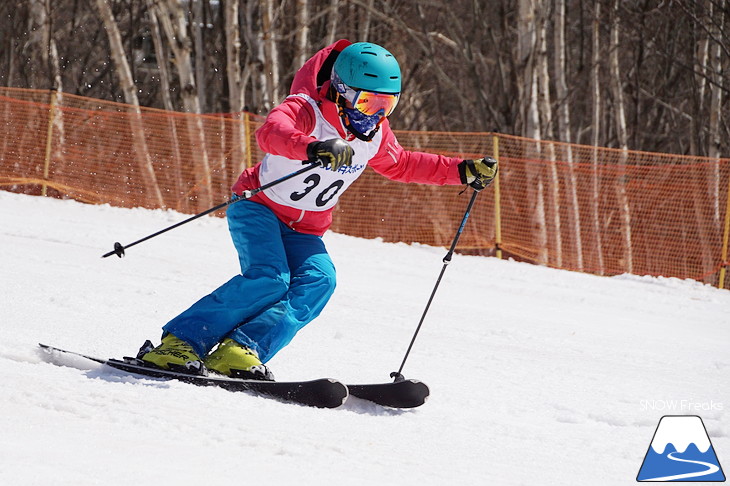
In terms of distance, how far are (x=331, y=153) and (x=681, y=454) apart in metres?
1.74

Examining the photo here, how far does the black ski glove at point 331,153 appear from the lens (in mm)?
3494

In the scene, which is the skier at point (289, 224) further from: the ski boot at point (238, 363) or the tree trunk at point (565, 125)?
the tree trunk at point (565, 125)

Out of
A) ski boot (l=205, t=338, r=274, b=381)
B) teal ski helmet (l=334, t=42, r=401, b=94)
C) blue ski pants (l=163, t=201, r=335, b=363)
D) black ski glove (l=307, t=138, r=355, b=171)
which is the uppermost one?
teal ski helmet (l=334, t=42, r=401, b=94)

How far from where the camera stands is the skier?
3809 millimetres

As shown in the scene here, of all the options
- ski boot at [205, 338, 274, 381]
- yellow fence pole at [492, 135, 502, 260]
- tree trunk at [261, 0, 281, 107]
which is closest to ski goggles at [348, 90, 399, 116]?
ski boot at [205, 338, 274, 381]

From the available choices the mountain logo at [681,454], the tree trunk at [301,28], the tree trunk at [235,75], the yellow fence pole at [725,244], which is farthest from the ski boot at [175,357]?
the tree trunk at [301,28]

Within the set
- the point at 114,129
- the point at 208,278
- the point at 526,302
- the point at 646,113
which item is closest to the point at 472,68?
the point at 114,129

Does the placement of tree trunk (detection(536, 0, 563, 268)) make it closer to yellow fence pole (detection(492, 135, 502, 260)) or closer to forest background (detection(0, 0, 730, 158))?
forest background (detection(0, 0, 730, 158))

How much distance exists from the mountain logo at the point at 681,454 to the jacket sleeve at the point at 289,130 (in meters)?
1.73

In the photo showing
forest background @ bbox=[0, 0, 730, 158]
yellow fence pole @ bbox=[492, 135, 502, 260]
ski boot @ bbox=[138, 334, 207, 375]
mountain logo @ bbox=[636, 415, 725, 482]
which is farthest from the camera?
forest background @ bbox=[0, 0, 730, 158]

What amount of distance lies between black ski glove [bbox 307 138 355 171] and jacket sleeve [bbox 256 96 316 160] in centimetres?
7

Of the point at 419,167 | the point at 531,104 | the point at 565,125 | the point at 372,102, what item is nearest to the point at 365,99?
the point at 372,102

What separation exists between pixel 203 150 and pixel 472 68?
4966 mm

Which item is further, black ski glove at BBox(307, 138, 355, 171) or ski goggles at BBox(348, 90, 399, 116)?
ski goggles at BBox(348, 90, 399, 116)
